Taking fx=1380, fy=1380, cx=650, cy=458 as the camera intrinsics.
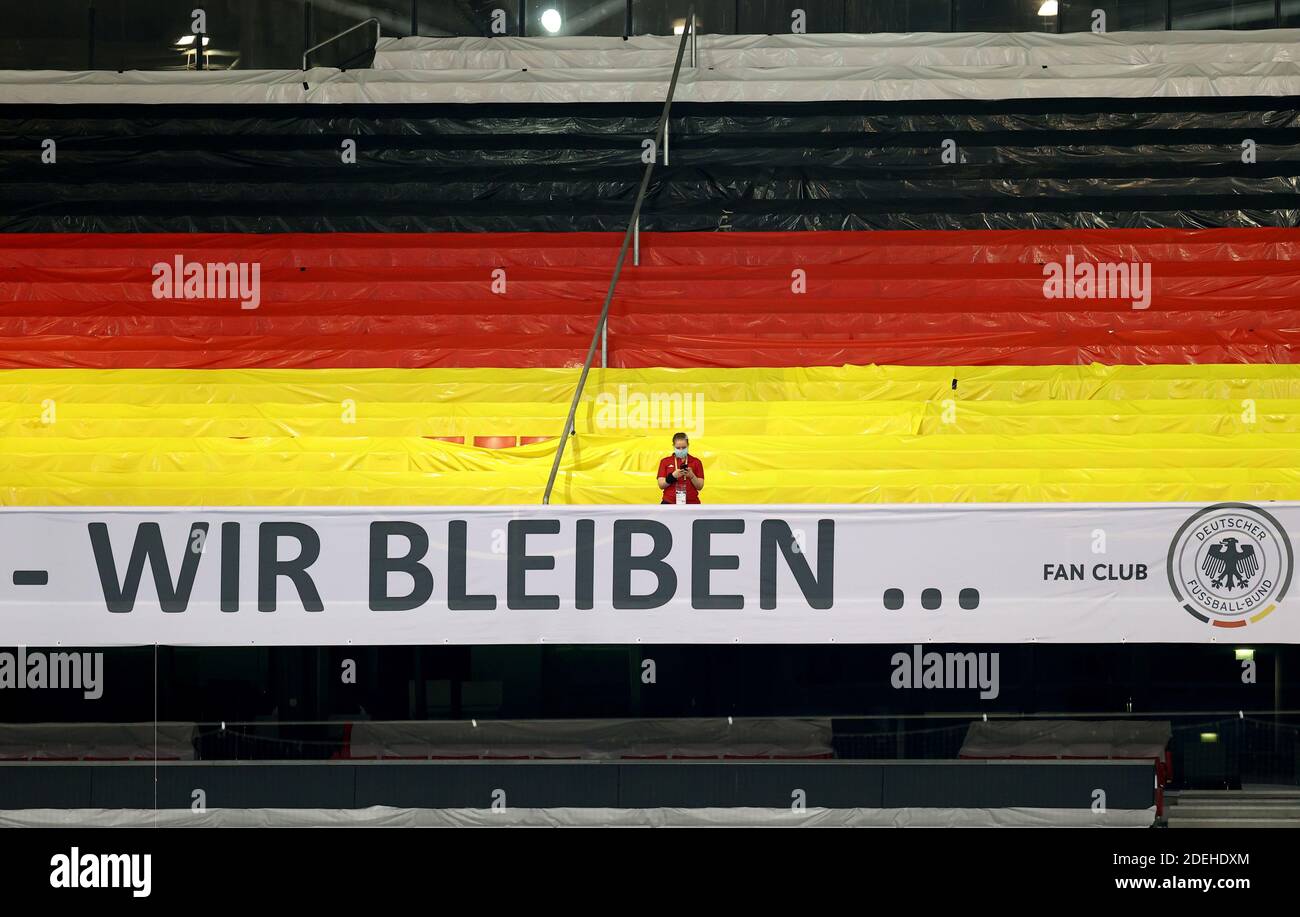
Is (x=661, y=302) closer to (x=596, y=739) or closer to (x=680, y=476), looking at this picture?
(x=680, y=476)

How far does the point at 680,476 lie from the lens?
7.78m

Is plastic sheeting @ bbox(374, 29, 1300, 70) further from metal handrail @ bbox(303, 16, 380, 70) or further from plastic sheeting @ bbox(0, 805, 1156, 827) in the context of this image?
plastic sheeting @ bbox(0, 805, 1156, 827)

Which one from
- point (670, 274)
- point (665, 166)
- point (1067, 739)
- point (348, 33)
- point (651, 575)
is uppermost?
point (348, 33)

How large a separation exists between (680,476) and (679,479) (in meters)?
0.02

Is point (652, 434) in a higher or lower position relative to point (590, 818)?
higher

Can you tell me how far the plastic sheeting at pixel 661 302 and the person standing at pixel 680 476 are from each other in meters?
2.75

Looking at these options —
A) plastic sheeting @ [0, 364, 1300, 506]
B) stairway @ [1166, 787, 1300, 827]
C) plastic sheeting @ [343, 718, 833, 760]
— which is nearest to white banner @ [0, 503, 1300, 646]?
plastic sheeting @ [343, 718, 833, 760]

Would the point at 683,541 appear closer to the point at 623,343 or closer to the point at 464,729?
the point at 464,729

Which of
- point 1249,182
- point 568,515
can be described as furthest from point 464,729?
point 1249,182

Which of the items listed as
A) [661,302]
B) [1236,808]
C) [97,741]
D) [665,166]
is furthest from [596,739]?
[665,166]

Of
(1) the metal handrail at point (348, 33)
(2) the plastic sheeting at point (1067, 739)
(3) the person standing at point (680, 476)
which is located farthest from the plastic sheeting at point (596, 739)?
(1) the metal handrail at point (348, 33)

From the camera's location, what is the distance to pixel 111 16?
13.5 metres

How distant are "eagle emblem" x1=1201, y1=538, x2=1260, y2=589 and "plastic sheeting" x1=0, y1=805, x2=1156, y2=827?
1053 mm

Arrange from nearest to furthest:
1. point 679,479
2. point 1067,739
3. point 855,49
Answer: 1. point 1067,739
2. point 679,479
3. point 855,49
